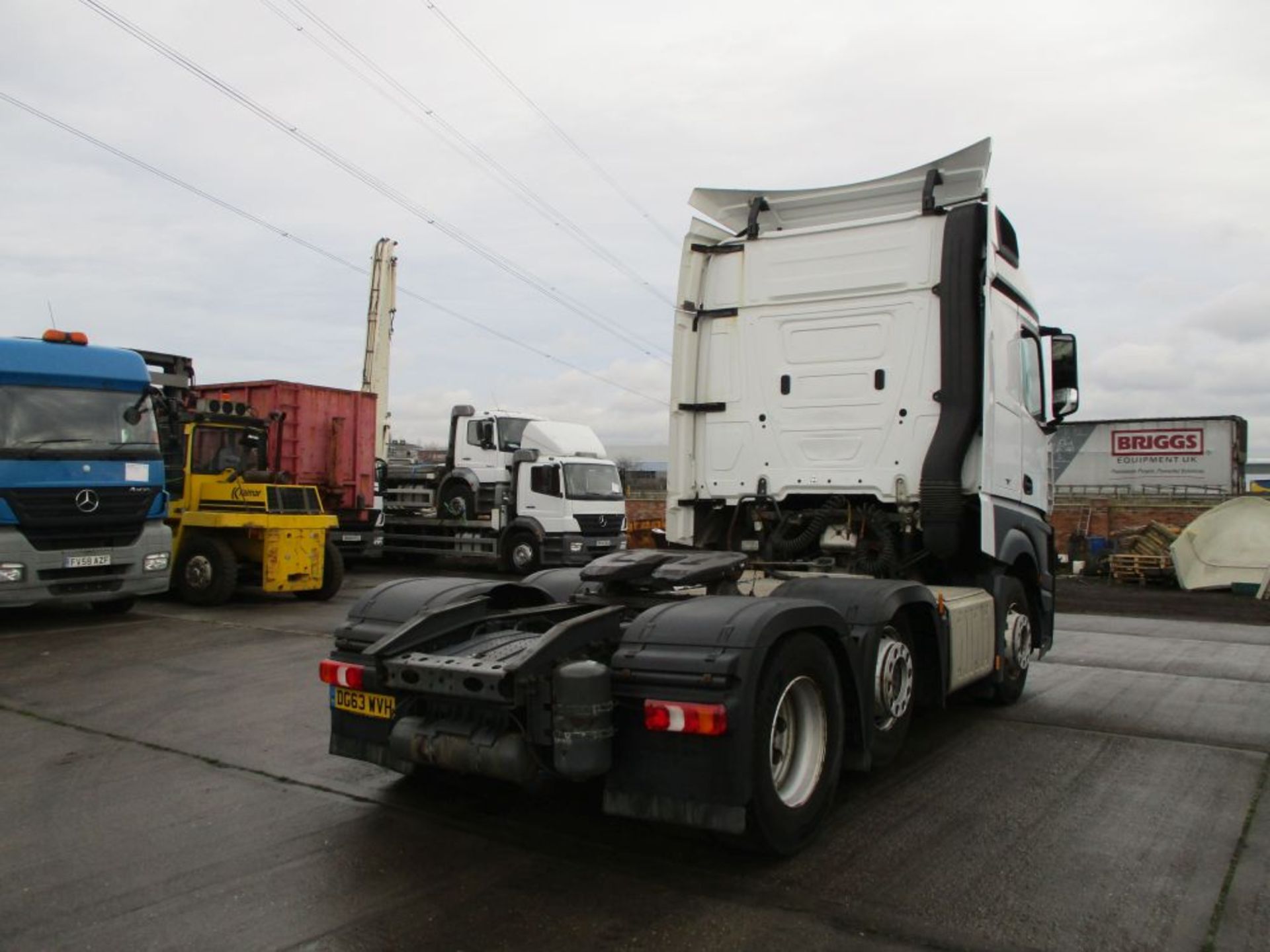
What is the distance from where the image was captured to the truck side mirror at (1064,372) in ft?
25.9

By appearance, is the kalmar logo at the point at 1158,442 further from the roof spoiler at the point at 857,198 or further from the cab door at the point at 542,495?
the roof spoiler at the point at 857,198

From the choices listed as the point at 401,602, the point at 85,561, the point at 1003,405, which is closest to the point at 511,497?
the point at 85,561

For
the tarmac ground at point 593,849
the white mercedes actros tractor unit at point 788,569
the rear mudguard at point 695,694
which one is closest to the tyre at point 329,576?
the tarmac ground at point 593,849

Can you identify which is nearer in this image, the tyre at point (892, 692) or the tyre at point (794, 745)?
the tyre at point (794, 745)

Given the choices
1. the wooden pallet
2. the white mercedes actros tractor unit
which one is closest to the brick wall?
the wooden pallet

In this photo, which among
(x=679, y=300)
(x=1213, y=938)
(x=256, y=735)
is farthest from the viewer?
(x=679, y=300)

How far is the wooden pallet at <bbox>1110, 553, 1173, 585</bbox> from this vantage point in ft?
70.6

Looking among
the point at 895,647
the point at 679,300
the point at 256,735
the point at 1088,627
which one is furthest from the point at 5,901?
the point at 1088,627

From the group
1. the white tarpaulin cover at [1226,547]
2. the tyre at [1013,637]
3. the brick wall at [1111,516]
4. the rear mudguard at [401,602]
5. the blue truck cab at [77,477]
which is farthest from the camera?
the brick wall at [1111,516]

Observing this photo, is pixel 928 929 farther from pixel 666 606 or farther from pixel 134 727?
pixel 134 727

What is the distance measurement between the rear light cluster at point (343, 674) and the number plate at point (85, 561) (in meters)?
7.93

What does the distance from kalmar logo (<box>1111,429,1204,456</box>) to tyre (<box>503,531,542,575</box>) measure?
97.3ft

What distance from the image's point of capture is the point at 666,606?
4250 millimetres

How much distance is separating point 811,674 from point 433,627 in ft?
5.74
